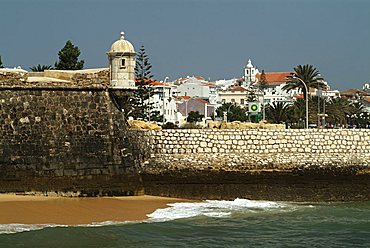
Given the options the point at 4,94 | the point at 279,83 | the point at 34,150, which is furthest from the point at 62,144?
the point at 279,83

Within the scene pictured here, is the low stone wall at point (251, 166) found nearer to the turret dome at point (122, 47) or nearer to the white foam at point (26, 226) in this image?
the turret dome at point (122, 47)

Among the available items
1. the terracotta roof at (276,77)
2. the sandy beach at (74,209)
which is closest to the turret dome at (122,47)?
the sandy beach at (74,209)

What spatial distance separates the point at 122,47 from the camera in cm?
1983

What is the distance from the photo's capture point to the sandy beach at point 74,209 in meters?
16.3

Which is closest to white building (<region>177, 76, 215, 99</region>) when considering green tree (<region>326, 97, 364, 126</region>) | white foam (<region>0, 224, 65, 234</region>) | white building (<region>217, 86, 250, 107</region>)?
white building (<region>217, 86, 250, 107</region>)

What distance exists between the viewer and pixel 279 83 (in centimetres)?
11125

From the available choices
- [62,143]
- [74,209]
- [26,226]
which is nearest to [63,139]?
[62,143]

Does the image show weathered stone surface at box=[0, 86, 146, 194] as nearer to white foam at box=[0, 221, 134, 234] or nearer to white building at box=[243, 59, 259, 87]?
white foam at box=[0, 221, 134, 234]

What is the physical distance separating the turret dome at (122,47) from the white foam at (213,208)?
4.75 meters

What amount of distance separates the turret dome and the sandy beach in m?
4.31

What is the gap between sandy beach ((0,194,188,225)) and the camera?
16.3 meters

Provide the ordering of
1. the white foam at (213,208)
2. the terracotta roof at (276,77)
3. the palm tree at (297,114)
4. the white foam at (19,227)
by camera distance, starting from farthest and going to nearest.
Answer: the terracotta roof at (276,77)
the palm tree at (297,114)
the white foam at (213,208)
the white foam at (19,227)

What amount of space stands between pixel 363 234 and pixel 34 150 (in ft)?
30.3

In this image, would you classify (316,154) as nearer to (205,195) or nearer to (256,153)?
(256,153)
